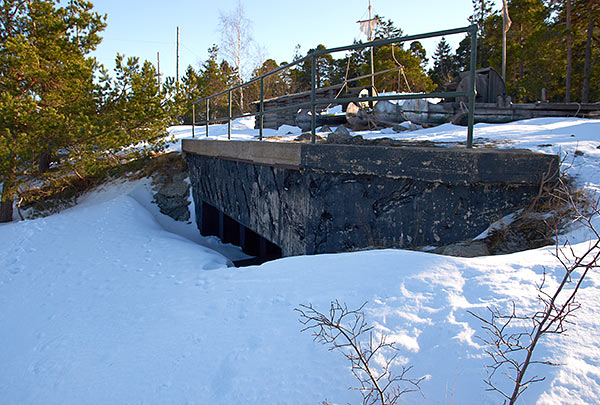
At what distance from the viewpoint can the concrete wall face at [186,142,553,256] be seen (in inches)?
129

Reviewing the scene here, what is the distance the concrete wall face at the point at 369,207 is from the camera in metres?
3.28

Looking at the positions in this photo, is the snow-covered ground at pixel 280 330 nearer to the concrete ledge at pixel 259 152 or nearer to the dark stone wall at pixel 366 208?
the dark stone wall at pixel 366 208

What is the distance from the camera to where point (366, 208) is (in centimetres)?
384

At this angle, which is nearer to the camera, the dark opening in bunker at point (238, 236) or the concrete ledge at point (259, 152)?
the concrete ledge at point (259, 152)

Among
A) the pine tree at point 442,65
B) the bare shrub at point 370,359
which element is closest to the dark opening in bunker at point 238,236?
the bare shrub at point 370,359

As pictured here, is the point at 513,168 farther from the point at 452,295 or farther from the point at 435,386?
the point at 435,386

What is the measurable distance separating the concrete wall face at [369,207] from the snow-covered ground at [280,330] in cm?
48

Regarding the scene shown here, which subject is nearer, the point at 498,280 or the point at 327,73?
the point at 498,280

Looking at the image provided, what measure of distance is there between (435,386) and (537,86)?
24648 millimetres

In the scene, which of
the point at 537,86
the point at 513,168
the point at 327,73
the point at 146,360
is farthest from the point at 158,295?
the point at 327,73

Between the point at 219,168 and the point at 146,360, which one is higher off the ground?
the point at 219,168

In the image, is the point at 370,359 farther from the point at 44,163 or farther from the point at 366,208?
the point at 44,163

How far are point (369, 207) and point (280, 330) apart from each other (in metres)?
1.56

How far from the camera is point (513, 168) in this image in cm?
311
